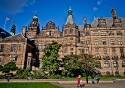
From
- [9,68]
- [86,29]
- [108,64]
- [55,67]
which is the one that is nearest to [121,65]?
[108,64]

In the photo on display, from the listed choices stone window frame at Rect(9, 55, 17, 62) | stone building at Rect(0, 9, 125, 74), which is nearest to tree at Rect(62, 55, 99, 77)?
stone building at Rect(0, 9, 125, 74)

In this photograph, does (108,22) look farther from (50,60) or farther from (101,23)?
(50,60)

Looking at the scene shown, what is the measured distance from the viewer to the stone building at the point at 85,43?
44.2 meters

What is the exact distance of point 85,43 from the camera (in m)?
48.4

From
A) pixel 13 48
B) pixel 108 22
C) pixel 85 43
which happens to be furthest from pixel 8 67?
pixel 108 22

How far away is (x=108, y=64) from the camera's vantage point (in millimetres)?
45562

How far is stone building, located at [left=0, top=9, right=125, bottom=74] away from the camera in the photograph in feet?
145

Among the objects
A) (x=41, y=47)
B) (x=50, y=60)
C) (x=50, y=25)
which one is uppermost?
(x=50, y=25)

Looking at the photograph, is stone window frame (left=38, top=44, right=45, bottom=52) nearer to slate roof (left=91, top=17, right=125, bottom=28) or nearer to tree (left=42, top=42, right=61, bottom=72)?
tree (left=42, top=42, right=61, bottom=72)

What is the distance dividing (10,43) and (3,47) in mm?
2905

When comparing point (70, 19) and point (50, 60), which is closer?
point (50, 60)

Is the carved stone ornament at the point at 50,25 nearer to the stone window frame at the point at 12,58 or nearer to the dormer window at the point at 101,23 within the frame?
the stone window frame at the point at 12,58

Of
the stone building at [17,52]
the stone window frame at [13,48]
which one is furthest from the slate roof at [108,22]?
the stone window frame at [13,48]

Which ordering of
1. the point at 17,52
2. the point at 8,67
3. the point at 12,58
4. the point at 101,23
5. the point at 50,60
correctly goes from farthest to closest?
the point at 101,23, the point at 17,52, the point at 12,58, the point at 8,67, the point at 50,60
